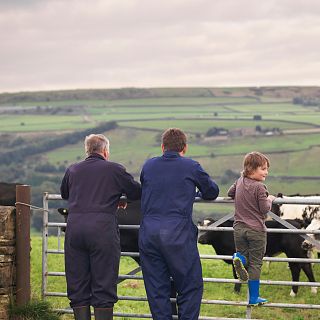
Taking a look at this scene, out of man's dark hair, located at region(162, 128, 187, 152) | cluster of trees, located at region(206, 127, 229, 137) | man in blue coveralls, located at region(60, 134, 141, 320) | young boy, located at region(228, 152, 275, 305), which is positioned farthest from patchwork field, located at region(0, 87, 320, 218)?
man's dark hair, located at region(162, 128, 187, 152)

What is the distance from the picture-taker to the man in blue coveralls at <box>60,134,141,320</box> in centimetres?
864

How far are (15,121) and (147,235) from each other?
394 feet

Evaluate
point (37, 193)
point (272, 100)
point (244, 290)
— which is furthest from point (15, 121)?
point (244, 290)

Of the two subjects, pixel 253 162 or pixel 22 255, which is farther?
pixel 22 255

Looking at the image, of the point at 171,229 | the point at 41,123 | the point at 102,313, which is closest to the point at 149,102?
the point at 41,123

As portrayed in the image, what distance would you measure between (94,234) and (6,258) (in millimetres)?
1532

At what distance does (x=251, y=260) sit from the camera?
9.07 meters

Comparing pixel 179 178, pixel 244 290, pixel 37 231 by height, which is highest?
pixel 179 178

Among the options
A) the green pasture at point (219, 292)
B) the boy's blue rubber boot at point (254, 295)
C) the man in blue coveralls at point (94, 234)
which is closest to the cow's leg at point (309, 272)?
the green pasture at point (219, 292)

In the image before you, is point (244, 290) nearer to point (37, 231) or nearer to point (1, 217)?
point (1, 217)

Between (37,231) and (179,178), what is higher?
(179,178)

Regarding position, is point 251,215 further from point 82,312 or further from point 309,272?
point 309,272

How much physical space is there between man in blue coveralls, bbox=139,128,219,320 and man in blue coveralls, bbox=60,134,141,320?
1.12ft

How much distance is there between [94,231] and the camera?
8602 millimetres
